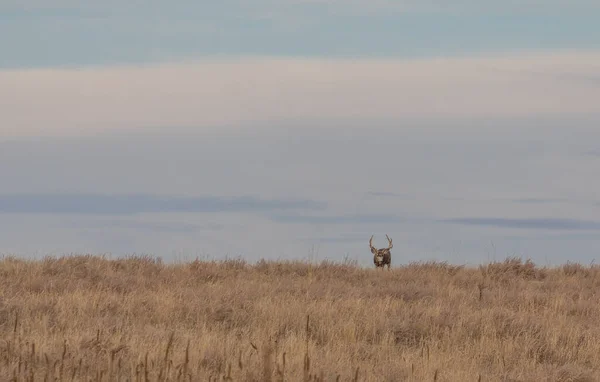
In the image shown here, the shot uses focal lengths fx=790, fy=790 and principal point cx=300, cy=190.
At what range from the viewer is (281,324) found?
1009 cm

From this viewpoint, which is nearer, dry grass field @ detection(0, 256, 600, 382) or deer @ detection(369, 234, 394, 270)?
dry grass field @ detection(0, 256, 600, 382)

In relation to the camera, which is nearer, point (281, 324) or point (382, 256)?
point (281, 324)

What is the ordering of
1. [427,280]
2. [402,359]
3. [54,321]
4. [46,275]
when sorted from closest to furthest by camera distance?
1. [402,359]
2. [54,321]
3. [46,275]
4. [427,280]

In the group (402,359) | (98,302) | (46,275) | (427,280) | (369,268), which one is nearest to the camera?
(402,359)

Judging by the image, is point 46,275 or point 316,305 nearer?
point 316,305

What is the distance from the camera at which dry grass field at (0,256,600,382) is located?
686 cm

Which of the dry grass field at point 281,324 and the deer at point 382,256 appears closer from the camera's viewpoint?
the dry grass field at point 281,324

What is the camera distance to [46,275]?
1425 cm

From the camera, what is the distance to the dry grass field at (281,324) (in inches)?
270

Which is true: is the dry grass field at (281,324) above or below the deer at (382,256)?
below

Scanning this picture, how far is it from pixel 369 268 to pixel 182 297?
22.2 ft

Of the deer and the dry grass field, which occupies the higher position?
the deer

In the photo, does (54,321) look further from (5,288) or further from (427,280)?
(427,280)

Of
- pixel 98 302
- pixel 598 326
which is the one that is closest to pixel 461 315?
pixel 598 326
